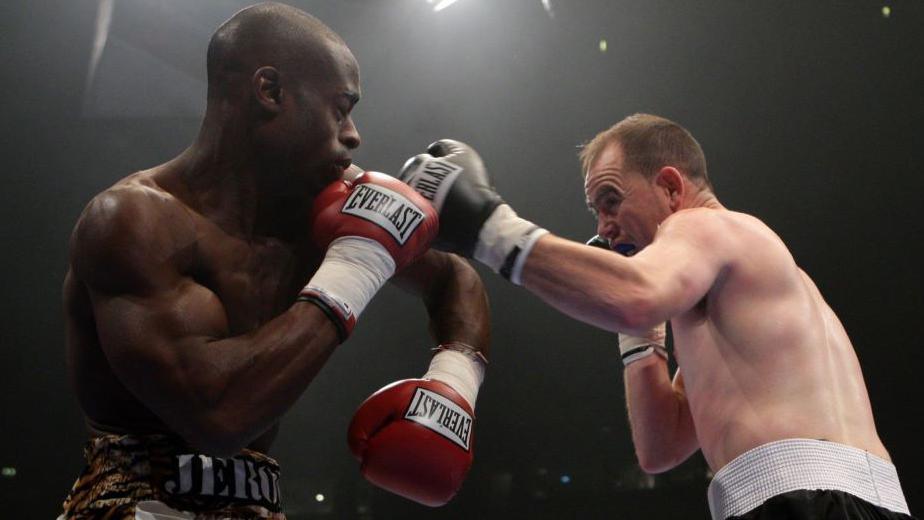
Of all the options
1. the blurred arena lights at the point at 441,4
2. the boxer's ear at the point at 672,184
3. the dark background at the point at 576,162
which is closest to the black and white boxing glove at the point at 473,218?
the boxer's ear at the point at 672,184

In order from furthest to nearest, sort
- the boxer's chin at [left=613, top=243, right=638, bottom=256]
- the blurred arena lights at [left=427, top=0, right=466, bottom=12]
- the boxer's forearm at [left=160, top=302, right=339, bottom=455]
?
the blurred arena lights at [left=427, top=0, right=466, bottom=12], the boxer's chin at [left=613, top=243, right=638, bottom=256], the boxer's forearm at [left=160, top=302, right=339, bottom=455]

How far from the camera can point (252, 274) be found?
5.52ft

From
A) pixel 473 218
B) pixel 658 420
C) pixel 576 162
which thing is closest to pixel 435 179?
pixel 473 218

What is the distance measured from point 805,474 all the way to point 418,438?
0.70m

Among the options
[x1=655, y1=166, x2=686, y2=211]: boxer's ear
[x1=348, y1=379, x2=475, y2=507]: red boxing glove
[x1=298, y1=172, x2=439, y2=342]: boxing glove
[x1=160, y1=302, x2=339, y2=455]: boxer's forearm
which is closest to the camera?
[x1=160, y1=302, x2=339, y2=455]: boxer's forearm

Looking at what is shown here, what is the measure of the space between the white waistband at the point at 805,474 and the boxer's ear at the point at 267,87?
1174 mm

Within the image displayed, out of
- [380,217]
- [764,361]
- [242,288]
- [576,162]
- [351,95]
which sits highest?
[351,95]

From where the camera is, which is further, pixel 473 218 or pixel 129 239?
pixel 473 218

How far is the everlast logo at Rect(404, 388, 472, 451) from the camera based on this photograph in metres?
1.59

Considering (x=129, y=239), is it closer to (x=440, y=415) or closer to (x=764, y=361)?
(x=440, y=415)

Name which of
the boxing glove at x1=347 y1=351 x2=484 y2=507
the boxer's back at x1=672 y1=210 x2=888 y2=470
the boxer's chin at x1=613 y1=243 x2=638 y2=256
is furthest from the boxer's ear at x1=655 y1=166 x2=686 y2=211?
the boxing glove at x1=347 y1=351 x2=484 y2=507

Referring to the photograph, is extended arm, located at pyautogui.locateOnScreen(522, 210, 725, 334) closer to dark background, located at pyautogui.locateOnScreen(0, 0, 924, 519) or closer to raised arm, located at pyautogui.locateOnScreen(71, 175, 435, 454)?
raised arm, located at pyautogui.locateOnScreen(71, 175, 435, 454)

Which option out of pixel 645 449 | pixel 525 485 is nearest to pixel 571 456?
pixel 525 485

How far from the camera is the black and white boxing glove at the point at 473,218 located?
1639 millimetres
